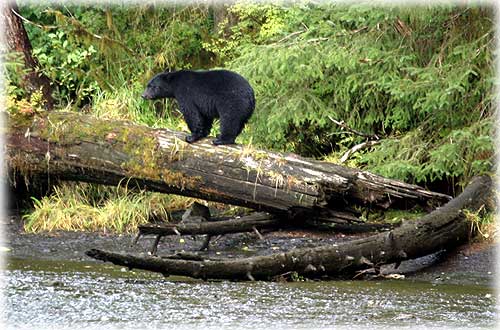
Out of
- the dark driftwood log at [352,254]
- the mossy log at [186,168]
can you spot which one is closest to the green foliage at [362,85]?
the mossy log at [186,168]

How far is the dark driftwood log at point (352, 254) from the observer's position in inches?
264

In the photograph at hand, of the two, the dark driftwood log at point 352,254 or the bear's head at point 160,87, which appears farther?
the bear's head at point 160,87

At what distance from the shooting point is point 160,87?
10.2 m

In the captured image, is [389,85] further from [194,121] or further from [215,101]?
[194,121]

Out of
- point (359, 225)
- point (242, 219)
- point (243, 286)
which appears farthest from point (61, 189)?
point (243, 286)

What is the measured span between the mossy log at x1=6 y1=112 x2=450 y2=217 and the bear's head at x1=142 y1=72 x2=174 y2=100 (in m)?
1.22

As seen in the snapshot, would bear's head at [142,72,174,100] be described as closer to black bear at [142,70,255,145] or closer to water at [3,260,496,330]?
black bear at [142,70,255,145]

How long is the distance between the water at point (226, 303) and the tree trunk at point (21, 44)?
4322mm

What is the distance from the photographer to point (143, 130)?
897 centimetres

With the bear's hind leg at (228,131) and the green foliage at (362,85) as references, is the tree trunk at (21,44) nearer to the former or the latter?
the green foliage at (362,85)

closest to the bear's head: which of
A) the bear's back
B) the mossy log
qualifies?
the bear's back

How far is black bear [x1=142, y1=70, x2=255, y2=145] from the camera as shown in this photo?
924 cm

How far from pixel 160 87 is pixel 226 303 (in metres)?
4.32

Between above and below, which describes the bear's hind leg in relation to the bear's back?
below
